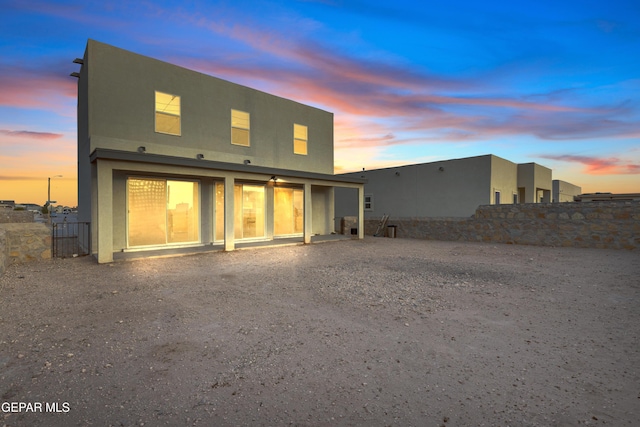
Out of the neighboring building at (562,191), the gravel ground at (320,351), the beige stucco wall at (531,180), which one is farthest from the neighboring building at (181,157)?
the neighboring building at (562,191)

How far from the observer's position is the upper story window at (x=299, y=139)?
15.7m

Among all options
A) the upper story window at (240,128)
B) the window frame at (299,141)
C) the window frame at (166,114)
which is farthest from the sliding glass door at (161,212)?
the window frame at (299,141)

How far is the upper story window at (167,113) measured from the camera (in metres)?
11.4

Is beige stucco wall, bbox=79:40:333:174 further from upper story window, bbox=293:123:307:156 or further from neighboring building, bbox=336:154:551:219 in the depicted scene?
neighboring building, bbox=336:154:551:219

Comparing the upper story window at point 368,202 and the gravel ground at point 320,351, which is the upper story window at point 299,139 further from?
the upper story window at point 368,202

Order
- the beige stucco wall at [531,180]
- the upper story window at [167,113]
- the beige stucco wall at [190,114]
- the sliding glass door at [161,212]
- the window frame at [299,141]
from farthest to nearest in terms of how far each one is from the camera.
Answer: the beige stucco wall at [531,180] < the window frame at [299,141] < the upper story window at [167,113] < the sliding glass door at [161,212] < the beige stucco wall at [190,114]

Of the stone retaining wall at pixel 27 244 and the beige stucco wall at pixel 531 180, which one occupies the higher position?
the beige stucco wall at pixel 531 180

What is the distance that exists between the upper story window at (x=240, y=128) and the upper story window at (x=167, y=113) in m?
2.32

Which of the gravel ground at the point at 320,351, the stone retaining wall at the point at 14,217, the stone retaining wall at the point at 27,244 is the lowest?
the gravel ground at the point at 320,351

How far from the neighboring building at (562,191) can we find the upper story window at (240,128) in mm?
29280

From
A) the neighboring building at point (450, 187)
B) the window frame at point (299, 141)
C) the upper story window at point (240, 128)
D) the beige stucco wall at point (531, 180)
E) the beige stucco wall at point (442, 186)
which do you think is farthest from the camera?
the beige stucco wall at point (531, 180)

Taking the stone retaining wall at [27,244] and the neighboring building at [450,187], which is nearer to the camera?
the stone retaining wall at [27,244]

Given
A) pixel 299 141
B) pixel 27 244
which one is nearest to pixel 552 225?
pixel 299 141

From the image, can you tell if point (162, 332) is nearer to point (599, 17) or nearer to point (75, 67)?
point (75, 67)
